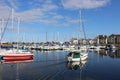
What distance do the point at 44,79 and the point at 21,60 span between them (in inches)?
1313

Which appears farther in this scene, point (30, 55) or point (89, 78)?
point (30, 55)

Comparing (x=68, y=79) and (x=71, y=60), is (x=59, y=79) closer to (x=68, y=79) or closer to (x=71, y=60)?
(x=68, y=79)

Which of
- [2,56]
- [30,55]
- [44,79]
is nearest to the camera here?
[44,79]

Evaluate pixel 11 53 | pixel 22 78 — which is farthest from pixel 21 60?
pixel 22 78

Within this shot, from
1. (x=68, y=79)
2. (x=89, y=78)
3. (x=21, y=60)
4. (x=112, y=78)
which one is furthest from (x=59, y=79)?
(x=21, y=60)

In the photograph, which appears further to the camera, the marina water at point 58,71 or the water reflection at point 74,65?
the water reflection at point 74,65

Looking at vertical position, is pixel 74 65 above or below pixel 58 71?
above

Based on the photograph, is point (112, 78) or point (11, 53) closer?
point (112, 78)

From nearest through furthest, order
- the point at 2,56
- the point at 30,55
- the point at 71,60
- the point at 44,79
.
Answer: the point at 44,79 → the point at 71,60 → the point at 2,56 → the point at 30,55

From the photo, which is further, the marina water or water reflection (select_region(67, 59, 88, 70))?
water reflection (select_region(67, 59, 88, 70))

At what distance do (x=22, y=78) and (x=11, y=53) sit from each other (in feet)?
108

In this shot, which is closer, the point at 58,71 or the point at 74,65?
the point at 58,71

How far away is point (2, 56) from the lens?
70.6 metres

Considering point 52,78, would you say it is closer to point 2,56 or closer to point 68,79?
point 68,79
